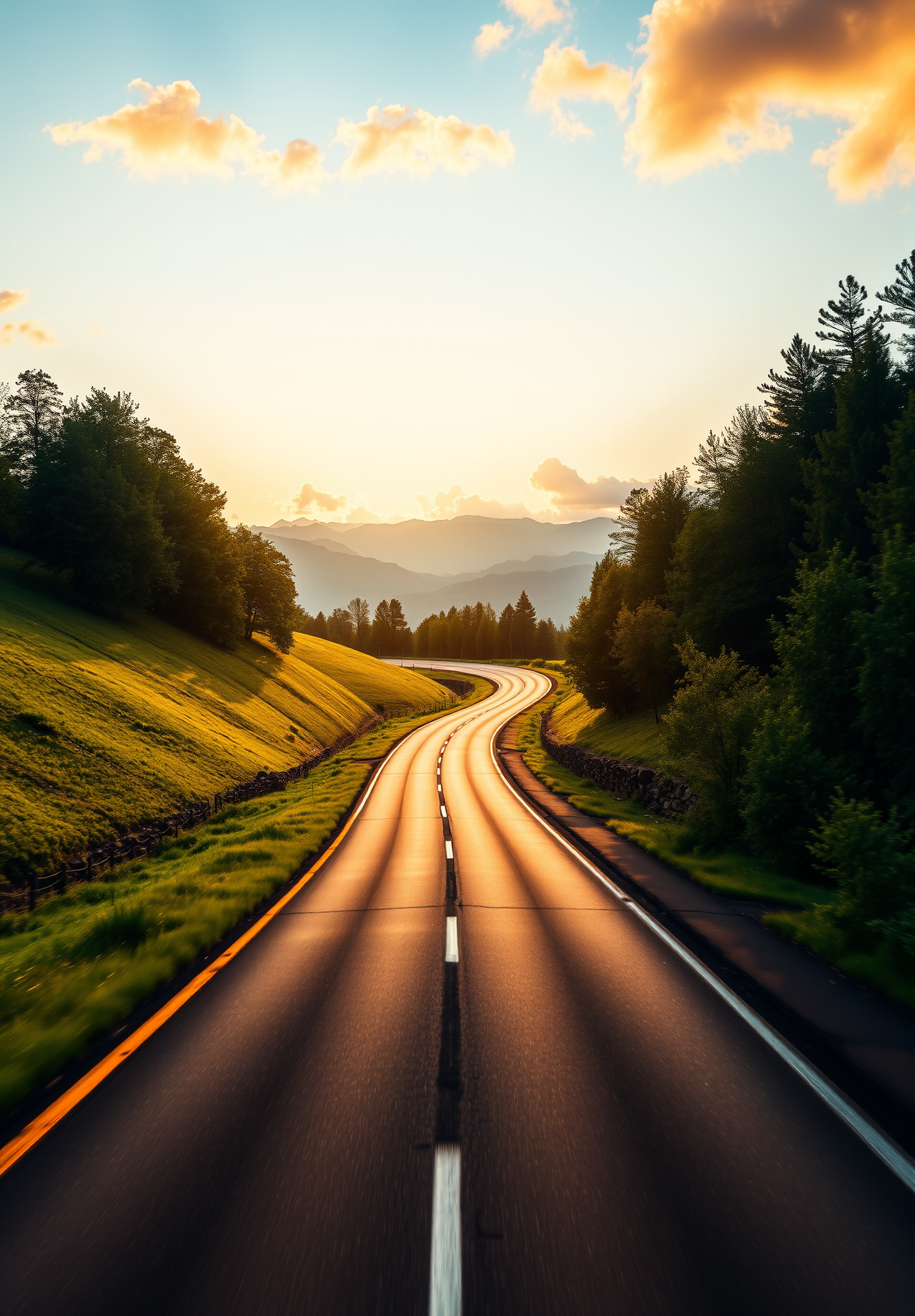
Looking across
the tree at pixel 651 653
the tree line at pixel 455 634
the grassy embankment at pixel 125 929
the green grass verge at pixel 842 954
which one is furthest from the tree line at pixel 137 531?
the tree line at pixel 455 634

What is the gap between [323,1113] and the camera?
5012 mm

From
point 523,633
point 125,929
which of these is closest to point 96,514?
point 125,929

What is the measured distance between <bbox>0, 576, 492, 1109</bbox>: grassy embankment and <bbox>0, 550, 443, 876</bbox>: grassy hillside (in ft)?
8.22

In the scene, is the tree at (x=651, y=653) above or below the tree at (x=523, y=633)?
below

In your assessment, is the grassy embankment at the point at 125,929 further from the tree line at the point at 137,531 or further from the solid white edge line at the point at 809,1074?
the tree line at the point at 137,531

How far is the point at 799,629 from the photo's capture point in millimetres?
16203

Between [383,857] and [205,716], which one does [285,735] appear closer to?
[205,716]

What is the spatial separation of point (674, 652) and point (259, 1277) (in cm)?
4051

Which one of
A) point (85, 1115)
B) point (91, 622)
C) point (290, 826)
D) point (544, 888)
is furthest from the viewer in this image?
point (91, 622)

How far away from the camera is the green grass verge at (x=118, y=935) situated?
6027mm

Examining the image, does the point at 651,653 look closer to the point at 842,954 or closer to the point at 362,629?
the point at 842,954

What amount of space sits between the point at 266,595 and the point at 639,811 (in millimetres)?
45580

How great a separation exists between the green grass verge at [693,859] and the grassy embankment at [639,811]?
0.05ft

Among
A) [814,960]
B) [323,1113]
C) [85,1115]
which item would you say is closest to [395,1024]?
[323,1113]
